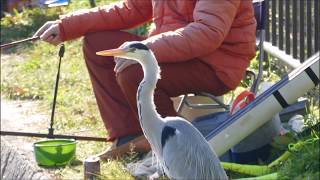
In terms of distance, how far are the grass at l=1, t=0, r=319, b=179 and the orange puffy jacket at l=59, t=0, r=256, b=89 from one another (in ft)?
2.02

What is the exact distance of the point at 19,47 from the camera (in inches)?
457

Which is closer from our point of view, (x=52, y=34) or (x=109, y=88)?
(x=52, y=34)

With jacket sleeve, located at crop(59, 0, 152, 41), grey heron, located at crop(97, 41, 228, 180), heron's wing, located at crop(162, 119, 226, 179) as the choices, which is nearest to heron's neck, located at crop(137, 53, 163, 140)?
grey heron, located at crop(97, 41, 228, 180)

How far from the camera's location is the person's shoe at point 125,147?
583 cm

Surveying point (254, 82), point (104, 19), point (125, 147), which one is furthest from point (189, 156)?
point (104, 19)

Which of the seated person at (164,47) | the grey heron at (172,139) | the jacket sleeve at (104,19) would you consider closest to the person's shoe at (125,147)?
the seated person at (164,47)

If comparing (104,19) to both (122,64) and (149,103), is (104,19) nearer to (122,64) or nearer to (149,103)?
(122,64)

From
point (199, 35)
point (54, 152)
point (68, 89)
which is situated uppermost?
point (199, 35)

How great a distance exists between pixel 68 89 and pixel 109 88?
2.82 m

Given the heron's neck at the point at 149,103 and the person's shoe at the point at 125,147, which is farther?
the person's shoe at the point at 125,147

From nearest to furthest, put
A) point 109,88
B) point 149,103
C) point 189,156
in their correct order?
point 189,156, point 149,103, point 109,88

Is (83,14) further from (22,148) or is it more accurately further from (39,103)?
(39,103)

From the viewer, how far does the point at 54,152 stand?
19.7ft

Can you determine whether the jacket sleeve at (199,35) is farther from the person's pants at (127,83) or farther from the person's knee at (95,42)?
the person's knee at (95,42)
